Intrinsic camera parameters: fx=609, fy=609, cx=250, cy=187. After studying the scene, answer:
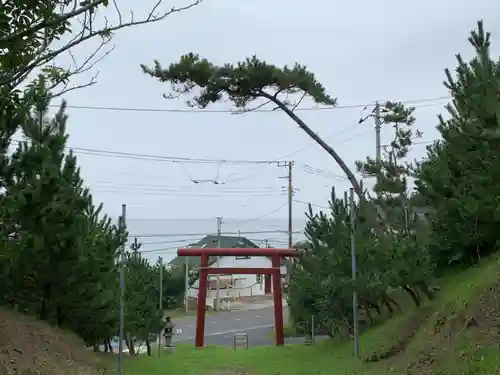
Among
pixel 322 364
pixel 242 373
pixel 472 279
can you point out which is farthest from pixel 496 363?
pixel 242 373

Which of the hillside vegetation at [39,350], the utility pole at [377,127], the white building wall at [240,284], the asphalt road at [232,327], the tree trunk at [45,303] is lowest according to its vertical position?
the asphalt road at [232,327]

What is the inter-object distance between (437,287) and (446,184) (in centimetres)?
189

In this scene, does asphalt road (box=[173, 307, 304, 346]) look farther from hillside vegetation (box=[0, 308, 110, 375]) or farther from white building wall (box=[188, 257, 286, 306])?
hillside vegetation (box=[0, 308, 110, 375])

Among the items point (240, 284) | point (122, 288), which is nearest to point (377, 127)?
point (122, 288)

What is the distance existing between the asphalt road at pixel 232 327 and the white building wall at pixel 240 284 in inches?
87.5

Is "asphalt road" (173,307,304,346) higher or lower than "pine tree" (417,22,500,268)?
lower

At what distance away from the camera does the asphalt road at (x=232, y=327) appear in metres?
22.5

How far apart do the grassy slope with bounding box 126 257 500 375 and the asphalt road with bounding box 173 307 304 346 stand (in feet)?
29.2

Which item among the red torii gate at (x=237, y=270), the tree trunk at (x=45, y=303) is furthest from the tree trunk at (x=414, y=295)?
the red torii gate at (x=237, y=270)

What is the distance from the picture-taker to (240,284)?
4041 centimetres

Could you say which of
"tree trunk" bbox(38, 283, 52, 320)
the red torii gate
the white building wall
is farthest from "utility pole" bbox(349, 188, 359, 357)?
the white building wall

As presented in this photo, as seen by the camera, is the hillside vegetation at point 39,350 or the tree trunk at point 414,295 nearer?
the hillside vegetation at point 39,350

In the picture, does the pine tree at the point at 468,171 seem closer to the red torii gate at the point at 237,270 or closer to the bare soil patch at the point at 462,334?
the bare soil patch at the point at 462,334

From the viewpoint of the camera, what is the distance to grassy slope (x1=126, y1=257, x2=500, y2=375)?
6156 mm
